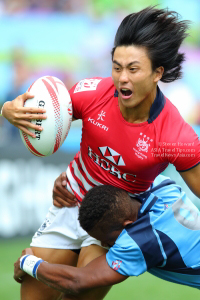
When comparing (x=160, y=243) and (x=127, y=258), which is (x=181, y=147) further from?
(x=127, y=258)

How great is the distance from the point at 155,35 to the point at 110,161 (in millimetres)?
983

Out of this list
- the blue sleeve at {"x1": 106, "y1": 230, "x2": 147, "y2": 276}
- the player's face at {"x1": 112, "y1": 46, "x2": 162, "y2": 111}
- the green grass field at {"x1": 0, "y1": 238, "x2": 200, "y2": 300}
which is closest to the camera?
the player's face at {"x1": 112, "y1": 46, "x2": 162, "y2": 111}

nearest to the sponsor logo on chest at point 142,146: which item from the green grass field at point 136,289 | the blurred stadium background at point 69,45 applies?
the green grass field at point 136,289

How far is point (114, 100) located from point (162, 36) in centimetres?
59

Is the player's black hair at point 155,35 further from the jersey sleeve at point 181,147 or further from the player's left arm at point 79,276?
the player's left arm at point 79,276

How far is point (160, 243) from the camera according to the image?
347 cm

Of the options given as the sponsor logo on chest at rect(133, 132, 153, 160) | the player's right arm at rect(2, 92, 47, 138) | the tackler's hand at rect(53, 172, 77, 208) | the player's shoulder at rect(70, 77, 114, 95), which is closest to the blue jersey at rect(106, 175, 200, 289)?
the sponsor logo on chest at rect(133, 132, 153, 160)

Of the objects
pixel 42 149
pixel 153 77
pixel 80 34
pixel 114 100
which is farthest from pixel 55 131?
pixel 80 34

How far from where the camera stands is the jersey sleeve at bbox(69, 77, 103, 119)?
12.3 feet

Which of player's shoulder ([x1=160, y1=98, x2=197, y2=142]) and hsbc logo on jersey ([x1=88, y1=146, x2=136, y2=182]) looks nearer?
player's shoulder ([x1=160, y1=98, x2=197, y2=142])

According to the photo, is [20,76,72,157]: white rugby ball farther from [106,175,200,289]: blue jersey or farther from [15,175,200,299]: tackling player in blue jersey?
[106,175,200,289]: blue jersey

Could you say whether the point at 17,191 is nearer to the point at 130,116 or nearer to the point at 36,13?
the point at 130,116

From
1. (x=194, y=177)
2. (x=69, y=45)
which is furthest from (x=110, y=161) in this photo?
(x=69, y=45)

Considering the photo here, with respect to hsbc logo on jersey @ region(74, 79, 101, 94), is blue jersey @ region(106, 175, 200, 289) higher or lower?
Answer: lower
